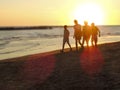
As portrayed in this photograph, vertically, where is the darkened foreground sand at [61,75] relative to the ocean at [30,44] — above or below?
above

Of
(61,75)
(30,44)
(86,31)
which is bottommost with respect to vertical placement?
(30,44)

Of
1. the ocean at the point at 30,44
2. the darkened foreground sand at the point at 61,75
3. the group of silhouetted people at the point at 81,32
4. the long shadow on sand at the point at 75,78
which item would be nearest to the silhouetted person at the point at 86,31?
the group of silhouetted people at the point at 81,32

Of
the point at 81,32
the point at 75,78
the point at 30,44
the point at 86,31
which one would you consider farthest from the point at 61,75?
the point at 30,44

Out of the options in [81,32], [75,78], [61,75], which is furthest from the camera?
[81,32]

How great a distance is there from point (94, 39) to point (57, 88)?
1397cm

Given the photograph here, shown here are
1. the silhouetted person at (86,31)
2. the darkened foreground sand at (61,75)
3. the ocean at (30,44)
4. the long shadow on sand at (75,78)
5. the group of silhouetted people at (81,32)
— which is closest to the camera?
the long shadow on sand at (75,78)

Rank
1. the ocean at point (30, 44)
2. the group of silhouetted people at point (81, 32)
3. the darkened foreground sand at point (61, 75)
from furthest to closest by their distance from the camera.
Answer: the ocean at point (30, 44), the group of silhouetted people at point (81, 32), the darkened foreground sand at point (61, 75)

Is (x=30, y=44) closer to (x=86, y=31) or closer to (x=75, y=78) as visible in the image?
(x=86, y=31)

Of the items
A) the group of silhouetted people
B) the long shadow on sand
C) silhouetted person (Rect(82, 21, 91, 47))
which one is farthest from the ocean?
the long shadow on sand

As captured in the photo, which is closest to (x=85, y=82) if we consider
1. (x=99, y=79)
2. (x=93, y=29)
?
(x=99, y=79)

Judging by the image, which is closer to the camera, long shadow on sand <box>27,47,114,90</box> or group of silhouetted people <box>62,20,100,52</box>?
long shadow on sand <box>27,47,114,90</box>

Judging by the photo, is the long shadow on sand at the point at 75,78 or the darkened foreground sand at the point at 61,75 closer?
the long shadow on sand at the point at 75,78

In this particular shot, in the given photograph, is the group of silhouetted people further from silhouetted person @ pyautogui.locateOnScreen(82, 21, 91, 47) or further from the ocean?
the ocean

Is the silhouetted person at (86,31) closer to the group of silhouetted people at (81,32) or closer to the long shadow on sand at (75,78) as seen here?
the group of silhouetted people at (81,32)
